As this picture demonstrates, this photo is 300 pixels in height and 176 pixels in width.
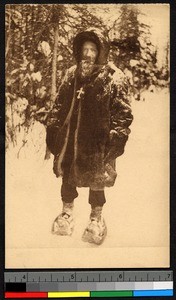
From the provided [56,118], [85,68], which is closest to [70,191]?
[56,118]

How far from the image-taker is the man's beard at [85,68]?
122 cm

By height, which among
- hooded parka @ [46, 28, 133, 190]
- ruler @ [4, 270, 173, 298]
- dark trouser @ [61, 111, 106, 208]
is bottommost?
ruler @ [4, 270, 173, 298]

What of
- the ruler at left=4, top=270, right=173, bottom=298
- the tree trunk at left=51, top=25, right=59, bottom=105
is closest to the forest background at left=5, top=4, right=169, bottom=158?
the tree trunk at left=51, top=25, right=59, bottom=105

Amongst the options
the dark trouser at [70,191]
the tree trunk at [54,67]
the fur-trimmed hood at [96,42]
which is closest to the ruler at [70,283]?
the dark trouser at [70,191]

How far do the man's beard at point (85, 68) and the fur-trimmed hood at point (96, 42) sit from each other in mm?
14

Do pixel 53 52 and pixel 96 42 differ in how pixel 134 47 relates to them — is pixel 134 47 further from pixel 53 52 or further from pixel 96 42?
pixel 53 52

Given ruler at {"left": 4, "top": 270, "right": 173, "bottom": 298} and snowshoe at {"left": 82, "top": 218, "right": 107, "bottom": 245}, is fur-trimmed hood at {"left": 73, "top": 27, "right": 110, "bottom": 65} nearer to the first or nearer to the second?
snowshoe at {"left": 82, "top": 218, "right": 107, "bottom": 245}

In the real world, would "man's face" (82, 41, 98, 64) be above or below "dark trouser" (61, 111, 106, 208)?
above

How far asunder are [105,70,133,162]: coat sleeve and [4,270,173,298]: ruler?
33 centimetres

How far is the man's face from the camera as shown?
3.99 feet

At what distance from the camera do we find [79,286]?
1210 mm

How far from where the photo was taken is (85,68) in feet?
3.99

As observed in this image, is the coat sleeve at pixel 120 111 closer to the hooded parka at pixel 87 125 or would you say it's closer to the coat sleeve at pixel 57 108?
the hooded parka at pixel 87 125

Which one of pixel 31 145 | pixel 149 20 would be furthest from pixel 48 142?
pixel 149 20
